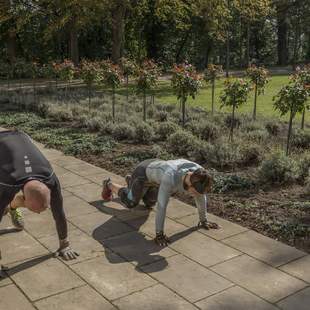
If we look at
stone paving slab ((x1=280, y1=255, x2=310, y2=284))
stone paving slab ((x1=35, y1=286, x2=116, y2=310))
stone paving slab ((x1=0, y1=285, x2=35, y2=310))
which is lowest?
stone paving slab ((x1=0, y1=285, x2=35, y2=310))

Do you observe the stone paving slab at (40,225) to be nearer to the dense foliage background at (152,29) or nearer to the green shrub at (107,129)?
the green shrub at (107,129)

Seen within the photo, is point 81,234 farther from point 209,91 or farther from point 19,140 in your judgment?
point 209,91

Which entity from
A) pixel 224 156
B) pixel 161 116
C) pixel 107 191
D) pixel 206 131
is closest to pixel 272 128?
pixel 206 131

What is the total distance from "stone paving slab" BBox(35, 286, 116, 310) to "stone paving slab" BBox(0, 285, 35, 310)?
4.1 inches

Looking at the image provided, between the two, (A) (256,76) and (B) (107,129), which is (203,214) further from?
(A) (256,76)

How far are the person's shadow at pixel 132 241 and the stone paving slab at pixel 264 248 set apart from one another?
594mm

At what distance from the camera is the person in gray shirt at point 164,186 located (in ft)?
16.7

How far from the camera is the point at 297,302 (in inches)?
165

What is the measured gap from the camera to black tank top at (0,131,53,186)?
4.28 meters

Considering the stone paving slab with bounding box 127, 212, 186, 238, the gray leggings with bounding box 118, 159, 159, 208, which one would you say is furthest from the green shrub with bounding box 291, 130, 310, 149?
the stone paving slab with bounding box 127, 212, 186, 238

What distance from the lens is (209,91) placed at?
2117 centimetres

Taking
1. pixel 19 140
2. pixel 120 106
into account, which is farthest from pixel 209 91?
pixel 19 140

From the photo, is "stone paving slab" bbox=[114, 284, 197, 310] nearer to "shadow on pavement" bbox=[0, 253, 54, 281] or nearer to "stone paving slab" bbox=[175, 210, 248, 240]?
"shadow on pavement" bbox=[0, 253, 54, 281]

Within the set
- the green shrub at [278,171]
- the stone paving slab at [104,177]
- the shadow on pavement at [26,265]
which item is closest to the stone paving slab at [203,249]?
the shadow on pavement at [26,265]
